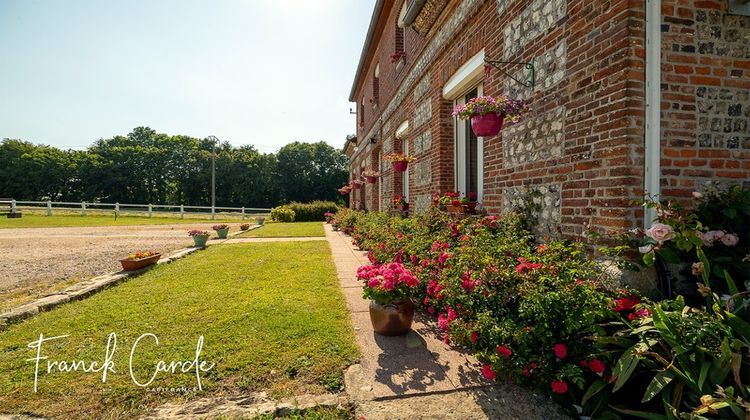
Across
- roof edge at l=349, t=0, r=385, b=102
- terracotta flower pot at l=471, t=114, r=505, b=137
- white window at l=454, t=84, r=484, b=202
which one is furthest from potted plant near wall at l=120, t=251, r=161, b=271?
roof edge at l=349, t=0, r=385, b=102

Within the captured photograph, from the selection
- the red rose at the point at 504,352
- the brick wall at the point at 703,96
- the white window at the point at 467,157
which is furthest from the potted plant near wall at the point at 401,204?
the red rose at the point at 504,352

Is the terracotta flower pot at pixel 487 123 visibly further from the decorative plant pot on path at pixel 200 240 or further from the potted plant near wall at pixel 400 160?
the decorative plant pot on path at pixel 200 240

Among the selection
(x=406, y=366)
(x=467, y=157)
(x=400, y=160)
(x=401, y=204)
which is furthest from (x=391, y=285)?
(x=401, y=204)

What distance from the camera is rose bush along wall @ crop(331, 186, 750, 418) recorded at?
71.6 inches

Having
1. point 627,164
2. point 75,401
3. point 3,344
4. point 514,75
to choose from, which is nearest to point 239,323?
point 75,401

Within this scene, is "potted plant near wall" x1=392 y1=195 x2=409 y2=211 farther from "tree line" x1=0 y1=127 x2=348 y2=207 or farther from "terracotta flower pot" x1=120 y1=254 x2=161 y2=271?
"tree line" x1=0 y1=127 x2=348 y2=207

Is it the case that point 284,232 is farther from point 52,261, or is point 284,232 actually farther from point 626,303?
point 626,303

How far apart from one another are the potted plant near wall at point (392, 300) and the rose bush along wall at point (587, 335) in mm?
370

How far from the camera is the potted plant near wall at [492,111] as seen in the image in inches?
146

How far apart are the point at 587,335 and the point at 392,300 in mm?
1582

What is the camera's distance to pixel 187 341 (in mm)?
3238

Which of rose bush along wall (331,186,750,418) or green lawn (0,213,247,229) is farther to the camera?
green lawn (0,213,247,229)

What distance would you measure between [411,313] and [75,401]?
2.58 meters

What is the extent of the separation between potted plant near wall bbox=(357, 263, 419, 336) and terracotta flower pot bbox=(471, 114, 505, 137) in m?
1.80
